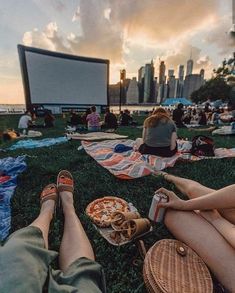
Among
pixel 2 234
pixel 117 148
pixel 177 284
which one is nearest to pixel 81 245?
pixel 177 284

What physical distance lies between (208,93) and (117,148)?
39.6 meters

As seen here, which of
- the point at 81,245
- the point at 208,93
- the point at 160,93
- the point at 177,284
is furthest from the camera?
the point at 160,93

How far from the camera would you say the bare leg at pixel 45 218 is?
139cm

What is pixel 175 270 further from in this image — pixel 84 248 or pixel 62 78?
pixel 62 78

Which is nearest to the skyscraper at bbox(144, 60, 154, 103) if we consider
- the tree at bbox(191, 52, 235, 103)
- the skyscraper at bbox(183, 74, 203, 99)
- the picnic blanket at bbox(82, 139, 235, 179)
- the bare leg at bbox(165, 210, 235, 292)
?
the skyscraper at bbox(183, 74, 203, 99)

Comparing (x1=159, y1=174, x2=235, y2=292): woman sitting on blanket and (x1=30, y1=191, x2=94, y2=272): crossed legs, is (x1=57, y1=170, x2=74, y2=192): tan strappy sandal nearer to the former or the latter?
(x1=30, y1=191, x2=94, y2=272): crossed legs

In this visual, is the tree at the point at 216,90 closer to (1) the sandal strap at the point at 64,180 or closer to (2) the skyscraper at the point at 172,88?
(2) the skyscraper at the point at 172,88

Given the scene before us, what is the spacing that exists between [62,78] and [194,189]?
21921mm

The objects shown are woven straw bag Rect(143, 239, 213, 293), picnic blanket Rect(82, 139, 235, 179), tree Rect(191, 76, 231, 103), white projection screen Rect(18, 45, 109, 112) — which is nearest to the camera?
woven straw bag Rect(143, 239, 213, 293)

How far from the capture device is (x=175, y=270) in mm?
1167

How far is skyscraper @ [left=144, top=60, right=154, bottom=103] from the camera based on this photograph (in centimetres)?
6206

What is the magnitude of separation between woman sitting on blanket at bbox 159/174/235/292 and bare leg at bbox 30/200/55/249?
35.2 inches

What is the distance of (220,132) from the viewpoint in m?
6.69

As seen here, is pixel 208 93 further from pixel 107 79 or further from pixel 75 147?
pixel 75 147
